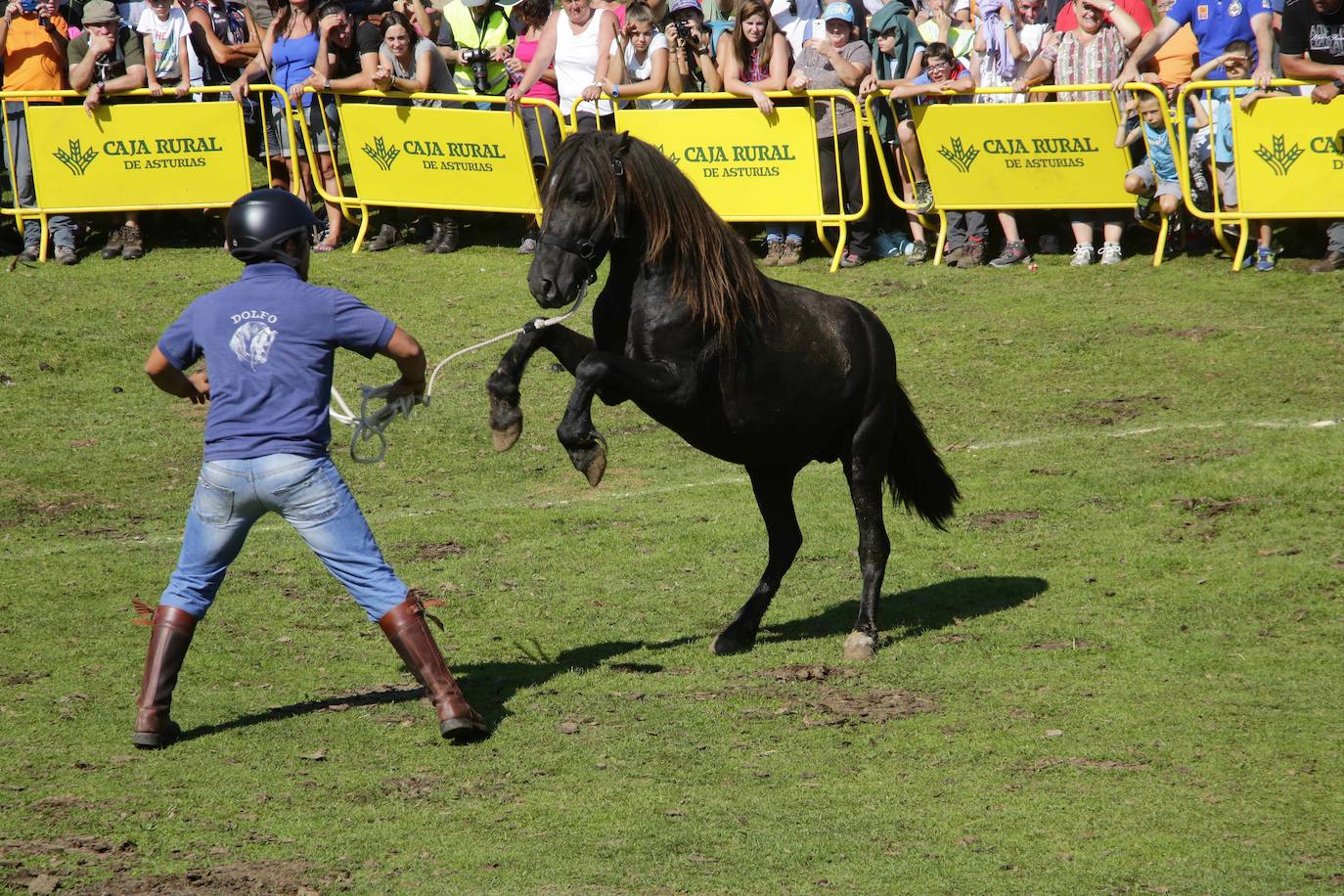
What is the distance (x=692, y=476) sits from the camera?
1138 centimetres

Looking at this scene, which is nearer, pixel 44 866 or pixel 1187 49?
pixel 44 866

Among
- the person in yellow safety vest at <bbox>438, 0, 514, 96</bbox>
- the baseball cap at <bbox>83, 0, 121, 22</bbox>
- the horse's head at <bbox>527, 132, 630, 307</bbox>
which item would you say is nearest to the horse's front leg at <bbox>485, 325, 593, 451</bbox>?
the horse's head at <bbox>527, 132, 630, 307</bbox>

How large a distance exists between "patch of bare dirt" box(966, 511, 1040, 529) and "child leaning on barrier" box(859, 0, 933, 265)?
6.30m

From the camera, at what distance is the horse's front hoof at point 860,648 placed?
302 inches

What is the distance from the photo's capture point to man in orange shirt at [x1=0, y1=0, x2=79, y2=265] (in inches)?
655

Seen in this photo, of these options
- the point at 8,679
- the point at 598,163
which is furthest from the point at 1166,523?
the point at 8,679

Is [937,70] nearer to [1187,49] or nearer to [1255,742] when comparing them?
[1187,49]

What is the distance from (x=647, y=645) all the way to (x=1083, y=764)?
2496mm

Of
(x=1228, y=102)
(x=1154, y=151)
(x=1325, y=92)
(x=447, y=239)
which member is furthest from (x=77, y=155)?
(x=1325, y=92)

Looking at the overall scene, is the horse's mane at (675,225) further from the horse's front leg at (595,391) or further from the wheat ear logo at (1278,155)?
the wheat ear logo at (1278,155)

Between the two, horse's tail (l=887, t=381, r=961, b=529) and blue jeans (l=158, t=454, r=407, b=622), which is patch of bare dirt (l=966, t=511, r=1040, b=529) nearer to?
horse's tail (l=887, t=381, r=961, b=529)

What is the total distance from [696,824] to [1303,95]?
10736 mm

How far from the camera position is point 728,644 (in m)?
7.88

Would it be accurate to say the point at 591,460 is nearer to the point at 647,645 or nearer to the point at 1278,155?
the point at 647,645
